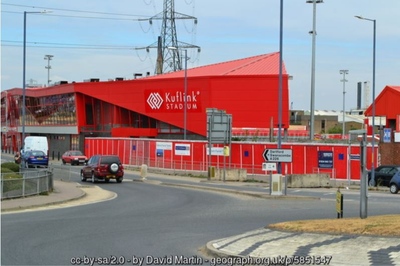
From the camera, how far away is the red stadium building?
76.9m

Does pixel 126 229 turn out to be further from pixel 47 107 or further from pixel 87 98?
pixel 47 107

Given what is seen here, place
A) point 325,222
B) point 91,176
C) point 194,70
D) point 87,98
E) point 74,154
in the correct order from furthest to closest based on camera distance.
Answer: point 87,98 → point 194,70 → point 74,154 → point 91,176 → point 325,222

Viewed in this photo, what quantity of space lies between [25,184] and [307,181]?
20094 millimetres

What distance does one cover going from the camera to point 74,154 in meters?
73.8

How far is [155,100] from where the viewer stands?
271 feet

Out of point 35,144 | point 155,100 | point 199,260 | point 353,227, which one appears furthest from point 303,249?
point 155,100

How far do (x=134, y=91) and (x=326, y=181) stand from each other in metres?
43.4

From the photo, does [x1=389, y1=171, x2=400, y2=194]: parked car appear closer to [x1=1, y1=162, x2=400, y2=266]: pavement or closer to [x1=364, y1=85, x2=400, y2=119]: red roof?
[x1=364, y1=85, x2=400, y2=119]: red roof

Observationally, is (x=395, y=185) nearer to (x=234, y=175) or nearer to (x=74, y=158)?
(x=234, y=175)

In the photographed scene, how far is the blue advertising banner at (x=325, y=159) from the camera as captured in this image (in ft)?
166

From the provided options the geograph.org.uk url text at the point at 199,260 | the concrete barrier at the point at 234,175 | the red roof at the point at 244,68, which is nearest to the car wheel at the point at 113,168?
the concrete barrier at the point at 234,175

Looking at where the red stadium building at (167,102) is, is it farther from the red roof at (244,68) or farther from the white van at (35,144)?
the white van at (35,144)

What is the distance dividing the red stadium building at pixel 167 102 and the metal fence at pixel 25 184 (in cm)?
4364

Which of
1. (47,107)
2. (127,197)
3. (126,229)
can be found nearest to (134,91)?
(47,107)
